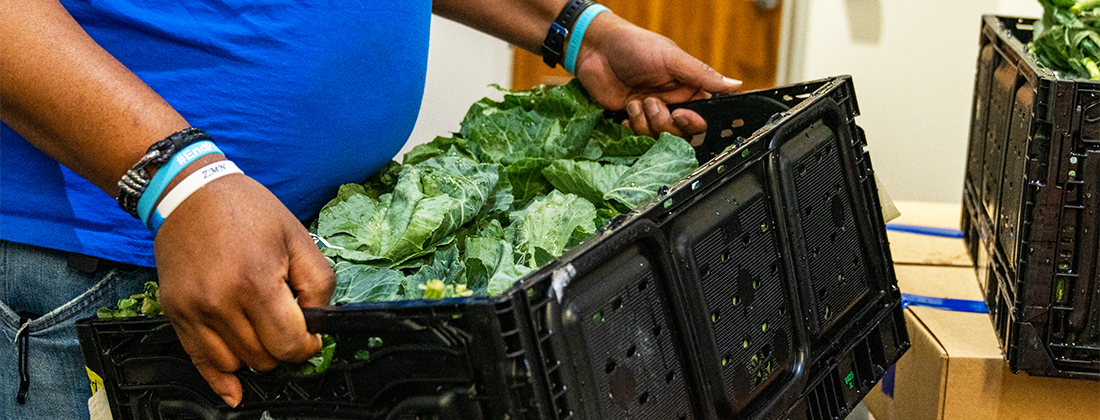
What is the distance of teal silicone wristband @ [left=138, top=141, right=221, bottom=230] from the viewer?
0.72 metres

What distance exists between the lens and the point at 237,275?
68cm

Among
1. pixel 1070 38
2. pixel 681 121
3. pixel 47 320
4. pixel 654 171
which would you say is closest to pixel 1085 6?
pixel 1070 38

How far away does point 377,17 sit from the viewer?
1008 millimetres

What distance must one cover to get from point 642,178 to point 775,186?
244 mm

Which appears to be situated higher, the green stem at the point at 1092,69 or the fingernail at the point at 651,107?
the green stem at the point at 1092,69

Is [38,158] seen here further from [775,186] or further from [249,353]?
[775,186]

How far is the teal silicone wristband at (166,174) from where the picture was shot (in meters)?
0.72

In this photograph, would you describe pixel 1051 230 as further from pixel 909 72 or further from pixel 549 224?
pixel 909 72

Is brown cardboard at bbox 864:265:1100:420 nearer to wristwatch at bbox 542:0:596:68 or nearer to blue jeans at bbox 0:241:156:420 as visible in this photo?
wristwatch at bbox 542:0:596:68

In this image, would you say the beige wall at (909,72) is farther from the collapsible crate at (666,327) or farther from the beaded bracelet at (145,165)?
the beaded bracelet at (145,165)

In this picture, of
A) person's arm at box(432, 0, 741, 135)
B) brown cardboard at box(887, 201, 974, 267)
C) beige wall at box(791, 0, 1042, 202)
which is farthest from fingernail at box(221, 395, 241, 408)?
Result: beige wall at box(791, 0, 1042, 202)

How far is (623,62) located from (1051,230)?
0.70 metres

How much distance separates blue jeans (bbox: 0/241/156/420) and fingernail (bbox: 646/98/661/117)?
832 millimetres

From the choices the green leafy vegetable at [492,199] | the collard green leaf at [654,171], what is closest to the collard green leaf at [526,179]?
the green leafy vegetable at [492,199]
